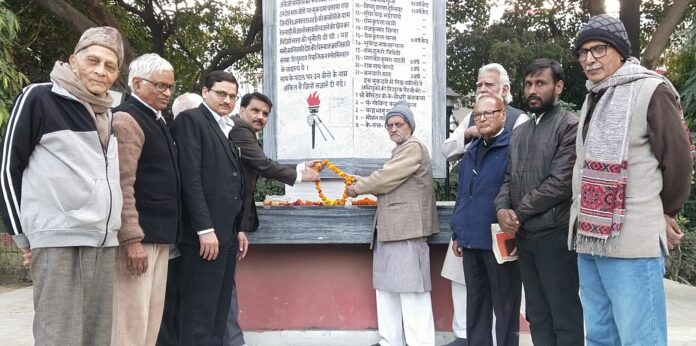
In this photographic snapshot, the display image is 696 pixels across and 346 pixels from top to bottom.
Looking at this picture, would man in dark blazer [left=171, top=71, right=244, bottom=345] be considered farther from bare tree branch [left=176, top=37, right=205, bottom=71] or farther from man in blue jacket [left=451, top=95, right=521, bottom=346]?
bare tree branch [left=176, top=37, right=205, bottom=71]

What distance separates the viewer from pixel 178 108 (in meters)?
4.60

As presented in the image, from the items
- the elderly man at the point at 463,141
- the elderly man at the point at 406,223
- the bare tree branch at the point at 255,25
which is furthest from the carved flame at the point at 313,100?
the bare tree branch at the point at 255,25

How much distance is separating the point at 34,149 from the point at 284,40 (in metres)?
2.97

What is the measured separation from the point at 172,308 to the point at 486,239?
202 centimetres

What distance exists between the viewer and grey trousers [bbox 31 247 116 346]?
8.75 ft

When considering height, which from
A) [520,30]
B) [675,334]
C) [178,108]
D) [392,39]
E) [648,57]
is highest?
[520,30]

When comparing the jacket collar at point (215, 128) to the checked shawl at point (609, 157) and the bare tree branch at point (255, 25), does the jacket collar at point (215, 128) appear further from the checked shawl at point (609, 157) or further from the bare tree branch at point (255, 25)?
the bare tree branch at point (255, 25)

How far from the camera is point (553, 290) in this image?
336cm

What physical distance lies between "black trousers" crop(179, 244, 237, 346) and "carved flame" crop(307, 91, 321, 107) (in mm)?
1848

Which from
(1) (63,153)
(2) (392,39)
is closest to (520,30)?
(2) (392,39)

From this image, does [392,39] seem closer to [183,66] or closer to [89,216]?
[89,216]

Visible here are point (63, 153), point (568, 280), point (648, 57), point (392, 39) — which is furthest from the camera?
point (648, 57)

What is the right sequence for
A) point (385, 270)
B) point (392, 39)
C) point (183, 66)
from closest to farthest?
point (385, 270)
point (392, 39)
point (183, 66)

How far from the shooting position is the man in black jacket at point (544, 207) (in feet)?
11.0
